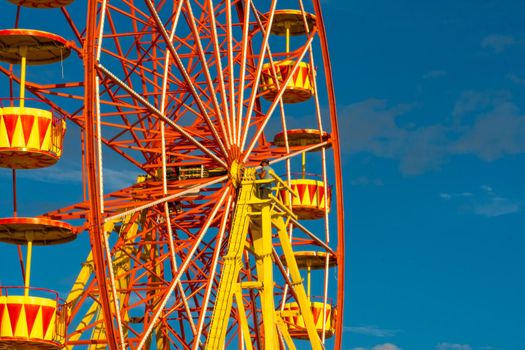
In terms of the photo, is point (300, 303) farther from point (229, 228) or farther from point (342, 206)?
point (342, 206)

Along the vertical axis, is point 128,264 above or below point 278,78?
below

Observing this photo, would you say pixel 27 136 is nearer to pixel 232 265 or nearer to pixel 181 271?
pixel 181 271

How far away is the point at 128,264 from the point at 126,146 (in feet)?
14.7

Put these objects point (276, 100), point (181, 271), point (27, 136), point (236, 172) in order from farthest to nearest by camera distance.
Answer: point (276, 100) < point (236, 172) < point (181, 271) < point (27, 136)

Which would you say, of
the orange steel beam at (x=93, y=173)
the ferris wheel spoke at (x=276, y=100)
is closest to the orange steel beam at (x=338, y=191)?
the ferris wheel spoke at (x=276, y=100)

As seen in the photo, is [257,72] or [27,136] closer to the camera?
[27,136]

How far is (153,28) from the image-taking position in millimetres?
52812

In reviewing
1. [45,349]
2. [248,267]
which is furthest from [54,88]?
[248,267]

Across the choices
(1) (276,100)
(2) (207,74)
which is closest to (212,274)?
(2) (207,74)

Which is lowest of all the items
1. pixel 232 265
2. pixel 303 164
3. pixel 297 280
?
pixel 297 280

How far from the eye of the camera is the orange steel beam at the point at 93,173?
137 feet

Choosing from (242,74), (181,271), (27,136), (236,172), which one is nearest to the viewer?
(27,136)

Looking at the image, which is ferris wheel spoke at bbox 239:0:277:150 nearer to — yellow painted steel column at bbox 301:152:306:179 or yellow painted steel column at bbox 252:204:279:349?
yellow painted steel column at bbox 252:204:279:349

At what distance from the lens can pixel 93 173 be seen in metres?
41.9
